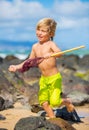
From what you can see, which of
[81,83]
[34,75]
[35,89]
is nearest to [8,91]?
[35,89]

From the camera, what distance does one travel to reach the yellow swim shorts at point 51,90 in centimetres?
778

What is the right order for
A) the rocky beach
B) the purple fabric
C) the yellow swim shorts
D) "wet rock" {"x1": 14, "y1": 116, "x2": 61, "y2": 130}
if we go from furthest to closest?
the rocky beach → the yellow swim shorts → the purple fabric → "wet rock" {"x1": 14, "y1": 116, "x2": 61, "y2": 130}

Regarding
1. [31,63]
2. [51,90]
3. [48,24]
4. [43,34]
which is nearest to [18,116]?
[51,90]

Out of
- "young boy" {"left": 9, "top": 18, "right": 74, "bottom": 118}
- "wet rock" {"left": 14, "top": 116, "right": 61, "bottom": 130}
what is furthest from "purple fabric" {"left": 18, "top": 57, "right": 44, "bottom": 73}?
"wet rock" {"left": 14, "top": 116, "right": 61, "bottom": 130}

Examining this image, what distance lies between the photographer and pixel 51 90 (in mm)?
7883

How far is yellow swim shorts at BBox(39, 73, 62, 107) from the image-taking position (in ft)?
25.5

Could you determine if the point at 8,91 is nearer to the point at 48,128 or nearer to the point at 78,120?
the point at 78,120

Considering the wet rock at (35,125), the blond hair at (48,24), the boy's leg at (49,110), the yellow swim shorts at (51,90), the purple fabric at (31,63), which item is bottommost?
the wet rock at (35,125)

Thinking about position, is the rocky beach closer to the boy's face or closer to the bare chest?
the bare chest

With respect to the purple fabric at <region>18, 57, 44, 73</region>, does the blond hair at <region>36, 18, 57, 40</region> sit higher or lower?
higher

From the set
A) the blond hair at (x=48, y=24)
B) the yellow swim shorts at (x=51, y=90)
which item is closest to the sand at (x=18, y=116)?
the yellow swim shorts at (x=51, y=90)

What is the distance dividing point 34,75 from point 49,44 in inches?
392

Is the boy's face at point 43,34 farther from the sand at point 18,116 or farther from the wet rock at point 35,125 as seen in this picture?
the wet rock at point 35,125

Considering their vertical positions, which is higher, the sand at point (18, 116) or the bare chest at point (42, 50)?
the bare chest at point (42, 50)
